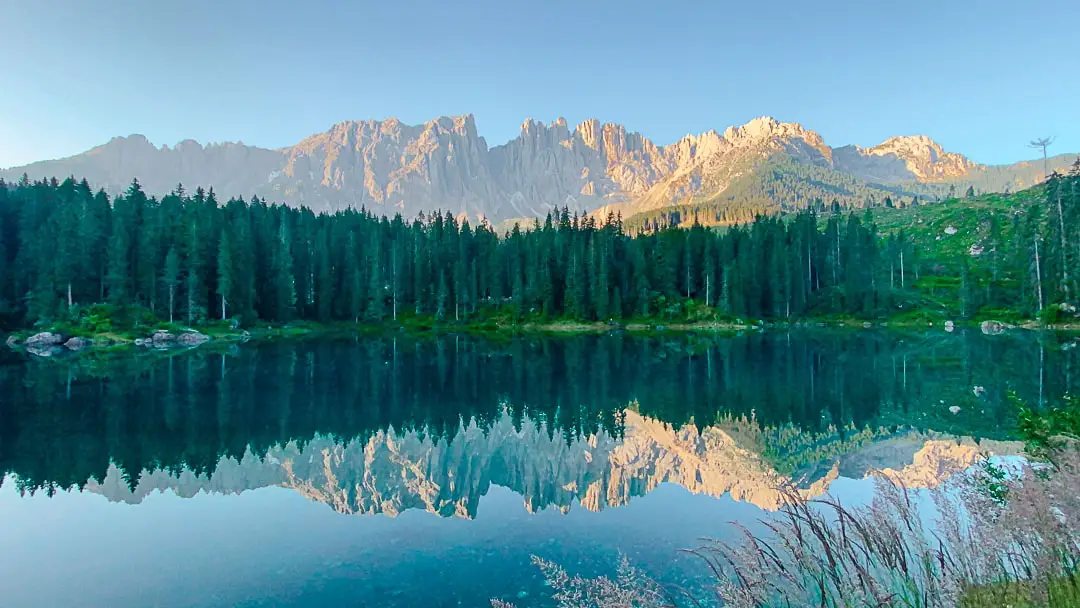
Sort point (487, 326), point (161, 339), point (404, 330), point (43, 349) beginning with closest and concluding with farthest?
point (43, 349) < point (161, 339) < point (404, 330) < point (487, 326)

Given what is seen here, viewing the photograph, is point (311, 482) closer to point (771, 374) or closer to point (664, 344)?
point (771, 374)

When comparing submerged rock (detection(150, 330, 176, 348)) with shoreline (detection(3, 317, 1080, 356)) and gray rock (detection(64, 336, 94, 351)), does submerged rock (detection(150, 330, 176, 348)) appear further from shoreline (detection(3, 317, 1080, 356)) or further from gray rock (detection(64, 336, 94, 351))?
gray rock (detection(64, 336, 94, 351))

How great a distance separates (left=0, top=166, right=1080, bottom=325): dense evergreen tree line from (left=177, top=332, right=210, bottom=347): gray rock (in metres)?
7.72

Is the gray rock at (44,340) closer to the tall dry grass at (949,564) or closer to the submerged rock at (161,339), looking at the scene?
the submerged rock at (161,339)

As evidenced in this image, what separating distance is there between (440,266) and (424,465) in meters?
101

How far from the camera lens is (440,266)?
398 feet

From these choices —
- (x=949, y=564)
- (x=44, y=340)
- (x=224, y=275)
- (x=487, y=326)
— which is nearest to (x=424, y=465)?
(x=949, y=564)

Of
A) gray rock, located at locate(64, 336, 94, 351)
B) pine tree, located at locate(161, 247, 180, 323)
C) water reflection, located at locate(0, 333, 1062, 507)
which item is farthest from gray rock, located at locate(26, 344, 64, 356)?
pine tree, located at locate(161, 247, 180, 323)

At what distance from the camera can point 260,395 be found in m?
35.9

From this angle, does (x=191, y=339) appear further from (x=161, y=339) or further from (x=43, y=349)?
(x=43, y=349)

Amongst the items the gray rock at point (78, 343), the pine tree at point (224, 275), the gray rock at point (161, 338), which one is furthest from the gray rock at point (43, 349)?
the pine tree at point (224, 275)

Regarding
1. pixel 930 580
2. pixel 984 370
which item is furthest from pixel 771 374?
pixel 930 580

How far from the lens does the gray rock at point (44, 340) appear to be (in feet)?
229

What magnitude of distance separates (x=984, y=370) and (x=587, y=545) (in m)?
42.4
